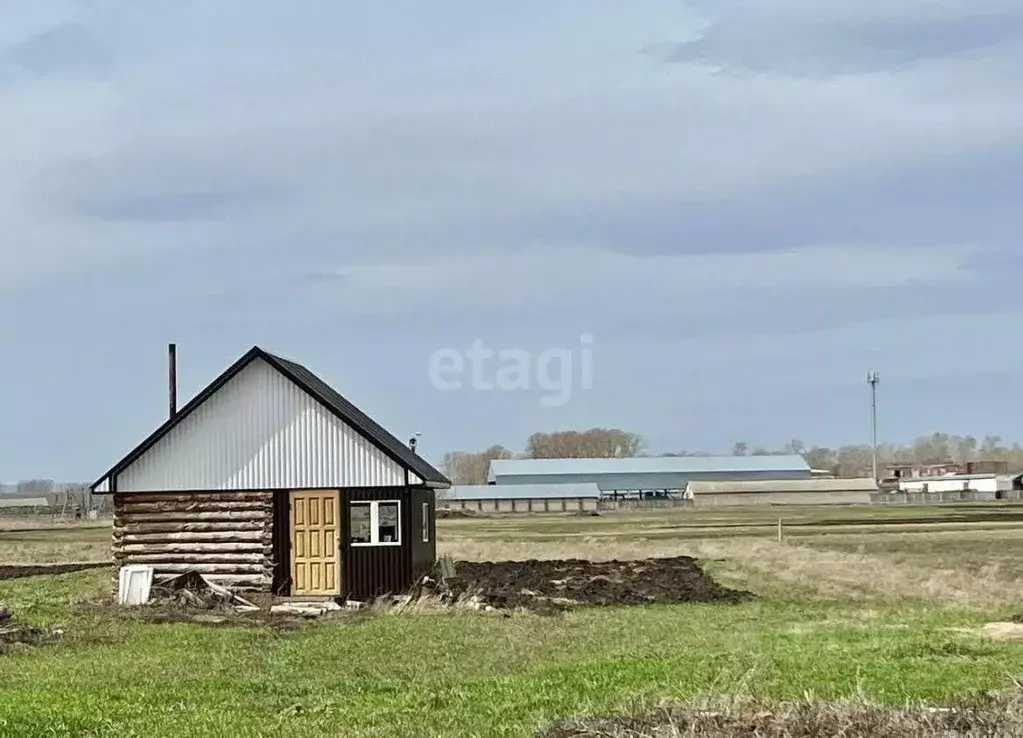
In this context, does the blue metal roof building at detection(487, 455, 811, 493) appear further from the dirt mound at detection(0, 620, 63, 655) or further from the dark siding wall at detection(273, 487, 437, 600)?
the dirt mound at detection(0, 620, 63, 655)

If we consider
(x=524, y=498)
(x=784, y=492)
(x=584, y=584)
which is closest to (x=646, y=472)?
(x=784, y=492)

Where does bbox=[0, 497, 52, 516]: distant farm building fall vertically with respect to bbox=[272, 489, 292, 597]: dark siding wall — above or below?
below

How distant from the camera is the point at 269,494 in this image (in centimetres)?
2972

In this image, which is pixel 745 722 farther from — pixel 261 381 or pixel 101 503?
pixel 101 503

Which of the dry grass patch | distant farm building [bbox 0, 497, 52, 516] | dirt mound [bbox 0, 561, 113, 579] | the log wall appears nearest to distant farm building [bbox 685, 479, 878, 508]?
distant farm building [bbox 0, 497, 52, 516]

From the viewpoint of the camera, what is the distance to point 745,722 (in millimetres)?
10453

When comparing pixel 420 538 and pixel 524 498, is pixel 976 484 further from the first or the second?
pixel 420 538

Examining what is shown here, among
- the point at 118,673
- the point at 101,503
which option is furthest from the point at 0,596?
the point at 101,503

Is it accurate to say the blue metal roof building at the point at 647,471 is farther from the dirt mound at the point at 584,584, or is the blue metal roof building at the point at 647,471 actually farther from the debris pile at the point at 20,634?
the debris pile at the point at 20,634

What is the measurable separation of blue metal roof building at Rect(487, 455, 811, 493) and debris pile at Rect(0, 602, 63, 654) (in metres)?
121

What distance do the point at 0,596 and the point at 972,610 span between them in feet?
68.7

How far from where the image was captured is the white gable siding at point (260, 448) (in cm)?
2962

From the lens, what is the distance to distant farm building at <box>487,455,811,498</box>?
14438 cm

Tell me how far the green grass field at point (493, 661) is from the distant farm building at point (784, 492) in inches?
3694
